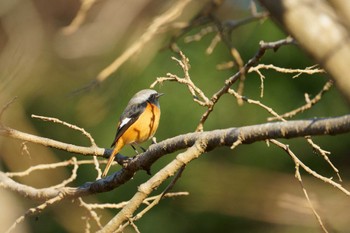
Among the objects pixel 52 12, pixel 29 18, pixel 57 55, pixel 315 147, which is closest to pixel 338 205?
pixel 315 147

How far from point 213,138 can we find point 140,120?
2.27m

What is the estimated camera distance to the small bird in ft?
14.0

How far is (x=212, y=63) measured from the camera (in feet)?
21.7

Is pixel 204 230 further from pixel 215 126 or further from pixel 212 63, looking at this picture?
pixel 212 63

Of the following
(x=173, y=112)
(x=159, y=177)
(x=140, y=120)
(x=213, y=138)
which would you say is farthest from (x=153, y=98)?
(x=213, y=138)

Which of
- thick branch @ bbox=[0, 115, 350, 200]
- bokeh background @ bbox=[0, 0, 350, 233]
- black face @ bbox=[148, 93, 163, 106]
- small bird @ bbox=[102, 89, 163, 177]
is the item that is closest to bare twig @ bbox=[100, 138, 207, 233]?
thick branch @ bbox=[0, 115, 350, 200]

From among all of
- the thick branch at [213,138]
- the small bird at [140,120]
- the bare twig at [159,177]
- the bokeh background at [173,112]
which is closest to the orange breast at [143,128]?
the small bird at [140,120]

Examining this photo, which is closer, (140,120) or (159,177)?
(159,177)

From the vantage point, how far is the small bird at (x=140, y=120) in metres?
4.26

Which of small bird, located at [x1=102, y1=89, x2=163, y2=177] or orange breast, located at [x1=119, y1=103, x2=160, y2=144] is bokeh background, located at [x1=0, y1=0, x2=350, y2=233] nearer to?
small bird, located at [x1=102, y1=89, x2=163, y2=177]

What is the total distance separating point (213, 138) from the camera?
7.10ft

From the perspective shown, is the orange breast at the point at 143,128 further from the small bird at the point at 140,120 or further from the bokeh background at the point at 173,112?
the bokeh background at the point at 173,112

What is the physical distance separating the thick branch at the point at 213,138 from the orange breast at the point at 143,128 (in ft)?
3.95

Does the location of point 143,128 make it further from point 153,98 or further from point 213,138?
point 213,138
